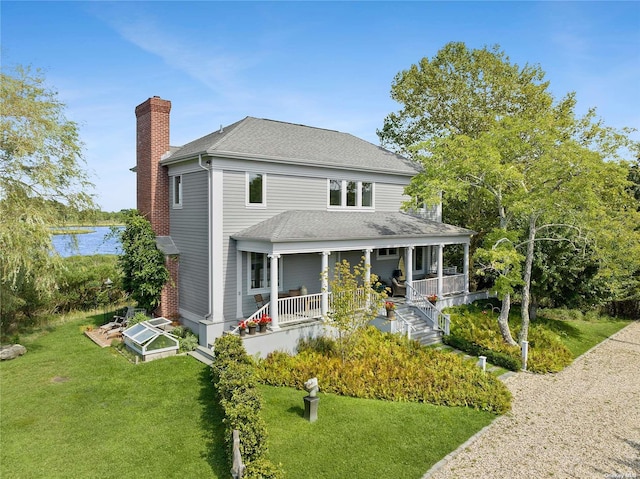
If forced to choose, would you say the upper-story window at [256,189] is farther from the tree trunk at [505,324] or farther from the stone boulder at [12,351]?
the tree trunk at [505,324]

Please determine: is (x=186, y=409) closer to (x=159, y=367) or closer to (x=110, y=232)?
(x=159, y=367)

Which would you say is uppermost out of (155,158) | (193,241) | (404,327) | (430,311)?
(155,158)

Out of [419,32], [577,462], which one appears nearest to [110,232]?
[419,32]

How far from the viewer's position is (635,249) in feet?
51.1

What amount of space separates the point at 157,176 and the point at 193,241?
3715 millimetres

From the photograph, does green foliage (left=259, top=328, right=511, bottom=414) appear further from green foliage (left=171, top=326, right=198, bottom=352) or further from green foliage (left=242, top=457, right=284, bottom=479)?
green foliage (left=242, top=457, right=284, bottom=479)

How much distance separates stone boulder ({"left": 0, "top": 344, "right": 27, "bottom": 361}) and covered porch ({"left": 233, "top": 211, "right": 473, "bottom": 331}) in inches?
315

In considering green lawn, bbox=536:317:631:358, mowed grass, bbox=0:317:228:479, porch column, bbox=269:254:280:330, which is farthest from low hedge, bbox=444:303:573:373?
mowed grass, bbox=0:317:228:479

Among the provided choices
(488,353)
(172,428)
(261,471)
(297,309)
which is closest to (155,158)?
(297,309)

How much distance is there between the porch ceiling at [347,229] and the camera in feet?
49.3

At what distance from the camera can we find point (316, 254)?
60.1ft

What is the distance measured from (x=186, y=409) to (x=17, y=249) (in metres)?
8.40

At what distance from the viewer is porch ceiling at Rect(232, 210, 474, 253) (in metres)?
15.0

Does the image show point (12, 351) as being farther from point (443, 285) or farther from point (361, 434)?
point (443, 285)
